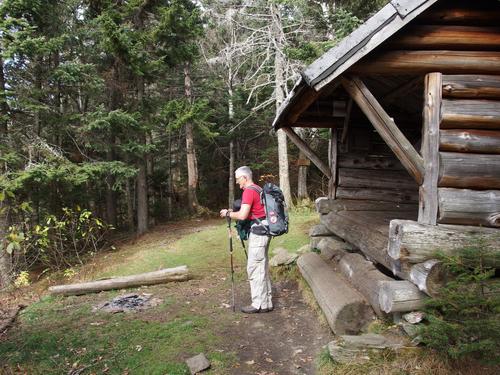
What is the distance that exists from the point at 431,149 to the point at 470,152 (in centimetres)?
48

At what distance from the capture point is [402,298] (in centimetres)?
429

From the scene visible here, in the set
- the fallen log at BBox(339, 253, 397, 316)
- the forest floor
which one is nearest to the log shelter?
the fallen log at BBox(339, 253, 397, 316)

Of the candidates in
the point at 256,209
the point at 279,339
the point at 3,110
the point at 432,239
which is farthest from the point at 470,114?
A: the point at 3,110

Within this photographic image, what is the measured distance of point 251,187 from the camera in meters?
6.09

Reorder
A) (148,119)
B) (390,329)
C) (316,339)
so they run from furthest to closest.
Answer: (148,119) → (316,339) → (390,329)

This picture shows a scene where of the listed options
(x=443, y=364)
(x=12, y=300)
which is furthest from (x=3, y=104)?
(x=443, y=364)

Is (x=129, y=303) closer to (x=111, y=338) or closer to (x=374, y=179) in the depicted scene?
(x=111, y=338)

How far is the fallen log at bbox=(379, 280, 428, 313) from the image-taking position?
4281 millimetres

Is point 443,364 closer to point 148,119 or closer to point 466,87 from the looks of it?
point 466,87

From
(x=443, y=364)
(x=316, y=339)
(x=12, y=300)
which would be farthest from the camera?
(x=12, y=300)

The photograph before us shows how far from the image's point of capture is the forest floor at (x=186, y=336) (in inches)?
179

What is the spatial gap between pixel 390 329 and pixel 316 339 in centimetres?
117

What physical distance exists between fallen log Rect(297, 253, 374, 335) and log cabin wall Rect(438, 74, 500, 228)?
1.60 meters

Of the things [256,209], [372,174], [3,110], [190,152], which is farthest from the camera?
[190,152]
